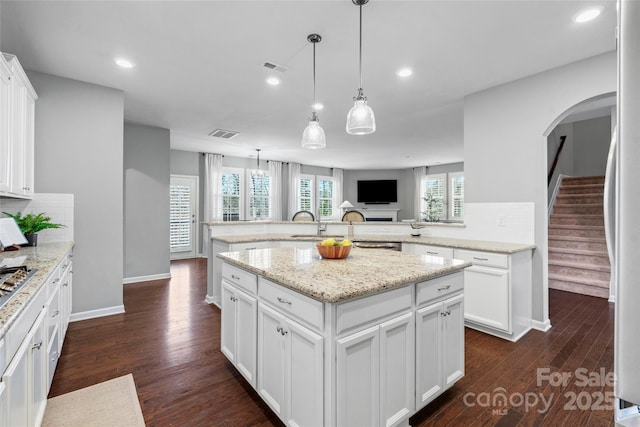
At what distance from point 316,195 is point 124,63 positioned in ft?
23.6

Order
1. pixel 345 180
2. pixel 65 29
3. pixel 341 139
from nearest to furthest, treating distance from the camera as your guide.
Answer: pixel 65 29 < pixel 341 139 < pixel 345 180

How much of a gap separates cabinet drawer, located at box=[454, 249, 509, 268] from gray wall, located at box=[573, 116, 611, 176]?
5.47m

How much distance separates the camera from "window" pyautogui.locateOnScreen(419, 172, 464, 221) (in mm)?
8914

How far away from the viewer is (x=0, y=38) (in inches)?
91.9

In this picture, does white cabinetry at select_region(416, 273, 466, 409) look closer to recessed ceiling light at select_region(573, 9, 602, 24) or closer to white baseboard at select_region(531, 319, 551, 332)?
white baseboard at select_region(531, 319, 551, 332)

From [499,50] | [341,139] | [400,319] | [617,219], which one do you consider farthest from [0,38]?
[341,139]

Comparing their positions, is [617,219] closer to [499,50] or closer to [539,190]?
→ [499,50]

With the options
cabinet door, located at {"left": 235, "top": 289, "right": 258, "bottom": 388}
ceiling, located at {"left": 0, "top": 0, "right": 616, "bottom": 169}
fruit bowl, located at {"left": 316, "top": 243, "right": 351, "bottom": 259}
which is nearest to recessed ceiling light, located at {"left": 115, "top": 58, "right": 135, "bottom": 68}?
ceiling, located at {"left": 0, "top": 0, "right": 616, "bottom": 169}

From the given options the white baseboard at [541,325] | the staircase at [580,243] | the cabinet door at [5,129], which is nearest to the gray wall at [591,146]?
the staircase at [580,243]

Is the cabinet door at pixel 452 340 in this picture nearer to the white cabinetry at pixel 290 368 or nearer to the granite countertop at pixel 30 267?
the white cabinetry at pixel 290 368

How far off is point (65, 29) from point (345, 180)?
29.0ft

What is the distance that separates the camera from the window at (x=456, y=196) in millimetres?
8859

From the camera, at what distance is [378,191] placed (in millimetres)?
10359

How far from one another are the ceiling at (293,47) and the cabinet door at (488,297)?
6.46 feet
